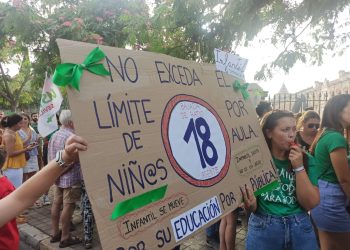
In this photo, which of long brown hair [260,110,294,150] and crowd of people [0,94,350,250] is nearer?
crowd of people [0,94,350,250]

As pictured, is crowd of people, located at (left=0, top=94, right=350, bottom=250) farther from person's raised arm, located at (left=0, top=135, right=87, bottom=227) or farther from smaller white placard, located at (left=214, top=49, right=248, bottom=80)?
smaller white placard, located at (left=214, top=49, right=248, bottom=80)

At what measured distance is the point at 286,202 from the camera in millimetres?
2217

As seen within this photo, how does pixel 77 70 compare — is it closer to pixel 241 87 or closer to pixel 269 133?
pixel 241 87

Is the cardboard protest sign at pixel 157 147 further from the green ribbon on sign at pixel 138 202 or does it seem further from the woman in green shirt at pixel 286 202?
the woman in green shirt at pixel 286 202

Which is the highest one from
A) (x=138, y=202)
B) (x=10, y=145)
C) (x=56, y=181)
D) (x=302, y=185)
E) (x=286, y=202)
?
(x=138, y=202)

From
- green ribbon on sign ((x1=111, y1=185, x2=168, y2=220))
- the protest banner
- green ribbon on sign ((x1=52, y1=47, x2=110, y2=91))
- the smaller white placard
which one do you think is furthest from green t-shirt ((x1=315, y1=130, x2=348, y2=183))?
the protest banner

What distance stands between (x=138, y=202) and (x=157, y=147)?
0.93 feet

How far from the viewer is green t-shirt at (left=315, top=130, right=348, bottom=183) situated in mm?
2629

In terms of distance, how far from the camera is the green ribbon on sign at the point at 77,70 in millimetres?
1310

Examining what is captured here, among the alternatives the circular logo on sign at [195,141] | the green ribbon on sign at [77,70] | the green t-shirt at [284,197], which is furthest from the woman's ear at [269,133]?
the green ribbon on sign at [77,70]

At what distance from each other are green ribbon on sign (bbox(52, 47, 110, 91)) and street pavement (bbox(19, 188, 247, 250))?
2822 mm

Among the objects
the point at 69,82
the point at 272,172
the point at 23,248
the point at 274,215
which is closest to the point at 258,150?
the point at 272,172

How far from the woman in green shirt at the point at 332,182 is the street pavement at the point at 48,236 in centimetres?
161

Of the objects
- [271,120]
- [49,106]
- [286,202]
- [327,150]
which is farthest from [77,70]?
[49,106]
